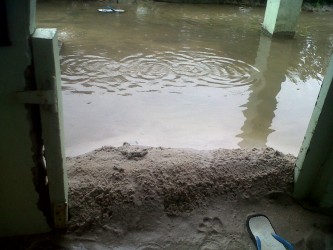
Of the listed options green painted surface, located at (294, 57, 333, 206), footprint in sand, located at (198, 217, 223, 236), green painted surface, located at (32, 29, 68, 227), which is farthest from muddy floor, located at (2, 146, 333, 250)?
green painted surface, located at (32, 29, 68, 227)

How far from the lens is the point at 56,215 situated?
215 cm

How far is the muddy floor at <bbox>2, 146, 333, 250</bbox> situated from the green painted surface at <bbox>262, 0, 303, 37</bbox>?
682 cm

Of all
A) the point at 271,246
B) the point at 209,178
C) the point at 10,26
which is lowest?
the point at 271,246

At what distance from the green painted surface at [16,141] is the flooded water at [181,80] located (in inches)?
61.1

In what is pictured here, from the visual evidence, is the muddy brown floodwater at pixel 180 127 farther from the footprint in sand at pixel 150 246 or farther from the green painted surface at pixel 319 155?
the green painted surface at pixel 319 155

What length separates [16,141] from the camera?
6.00ft

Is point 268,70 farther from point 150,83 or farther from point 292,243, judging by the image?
point 292,243

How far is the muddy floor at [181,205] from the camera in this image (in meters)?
2.26

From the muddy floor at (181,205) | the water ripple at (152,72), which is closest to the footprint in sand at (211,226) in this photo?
the muddy floor at (181,205)

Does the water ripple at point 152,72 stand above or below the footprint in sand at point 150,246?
below

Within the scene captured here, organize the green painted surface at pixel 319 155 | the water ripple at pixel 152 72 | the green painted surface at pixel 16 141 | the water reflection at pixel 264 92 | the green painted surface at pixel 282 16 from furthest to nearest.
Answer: the green painted surface at pixel 282 16 → the water ripple at pixel 152 72 → the water reflection at pixel 264 92 → the green painted surface at pixel 319 155 → the green painted surface at pixel 16 141

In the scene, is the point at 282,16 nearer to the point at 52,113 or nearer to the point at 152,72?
the point at 152,72

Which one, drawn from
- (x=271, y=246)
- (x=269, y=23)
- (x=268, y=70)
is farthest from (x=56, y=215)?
(x=269, y=23)

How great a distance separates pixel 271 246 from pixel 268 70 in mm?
4941
